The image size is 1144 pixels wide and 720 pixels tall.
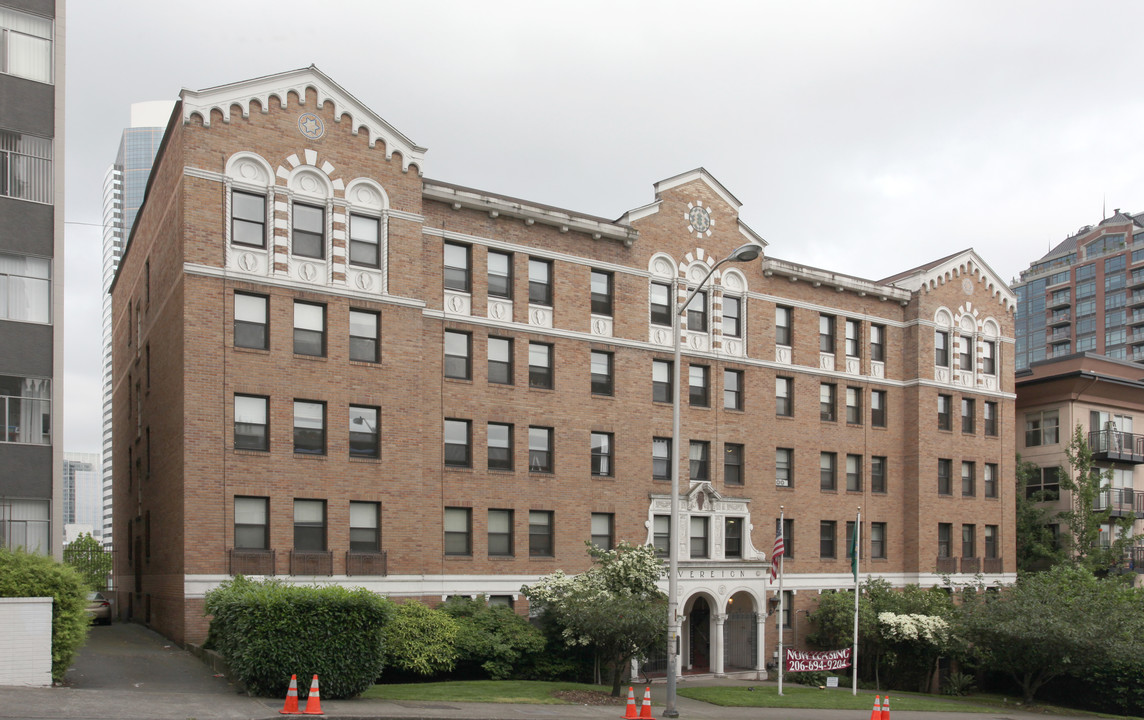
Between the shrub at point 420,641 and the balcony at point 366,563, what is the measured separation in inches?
84.9

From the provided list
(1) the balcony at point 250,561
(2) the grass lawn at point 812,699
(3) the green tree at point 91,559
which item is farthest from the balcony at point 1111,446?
(3) the green tree at point 91,559

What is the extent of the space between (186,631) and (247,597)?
6373 millimetres

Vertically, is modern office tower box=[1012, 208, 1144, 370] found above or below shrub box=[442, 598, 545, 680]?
above

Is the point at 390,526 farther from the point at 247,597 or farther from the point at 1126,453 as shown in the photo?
the point at 1126,453

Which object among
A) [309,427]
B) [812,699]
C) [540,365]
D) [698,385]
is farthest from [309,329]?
[812,699]

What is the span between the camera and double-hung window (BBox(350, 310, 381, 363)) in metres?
31.6

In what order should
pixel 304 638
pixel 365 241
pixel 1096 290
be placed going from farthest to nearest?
1. pixel 1096 290
2. pixel 365 241
3. pixel 304 638

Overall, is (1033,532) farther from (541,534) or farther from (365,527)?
(365,527)

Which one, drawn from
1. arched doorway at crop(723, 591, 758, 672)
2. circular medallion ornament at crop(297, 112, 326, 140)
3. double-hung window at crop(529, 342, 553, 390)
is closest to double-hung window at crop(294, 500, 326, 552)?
double-hung window at crop(529, 342, 553, 390)

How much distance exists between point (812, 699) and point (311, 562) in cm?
1518

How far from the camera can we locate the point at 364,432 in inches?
1238

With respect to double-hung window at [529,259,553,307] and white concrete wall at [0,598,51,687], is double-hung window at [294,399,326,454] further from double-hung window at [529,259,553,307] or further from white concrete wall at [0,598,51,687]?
white concrete wall at [0,598,51,687]

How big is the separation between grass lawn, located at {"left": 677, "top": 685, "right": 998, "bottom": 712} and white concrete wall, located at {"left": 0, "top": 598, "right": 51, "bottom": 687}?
17.5 metres

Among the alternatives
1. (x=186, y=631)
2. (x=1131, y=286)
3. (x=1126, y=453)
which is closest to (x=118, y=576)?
(x=186, y=631)
